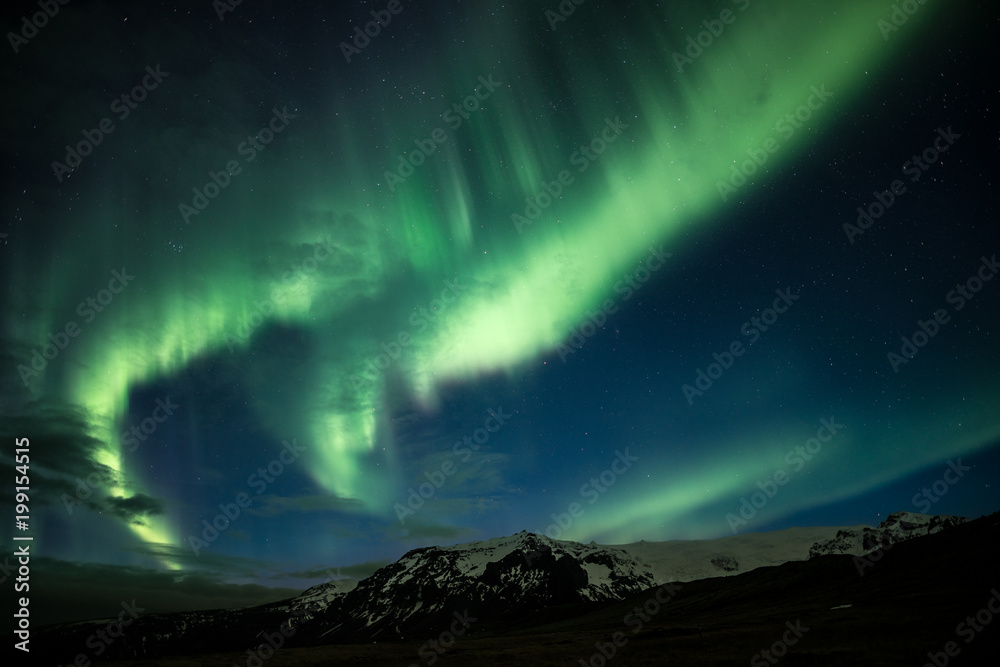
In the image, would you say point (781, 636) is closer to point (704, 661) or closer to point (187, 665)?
point (704, 661)

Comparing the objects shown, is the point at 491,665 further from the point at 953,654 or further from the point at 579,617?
the point at 579,617

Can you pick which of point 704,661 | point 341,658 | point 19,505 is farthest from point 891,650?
point 19,505

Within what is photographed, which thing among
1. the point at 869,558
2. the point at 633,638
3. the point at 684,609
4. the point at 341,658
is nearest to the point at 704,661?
the point at 633,638

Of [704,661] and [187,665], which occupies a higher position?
[187,665]

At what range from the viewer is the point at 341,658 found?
6097 cm

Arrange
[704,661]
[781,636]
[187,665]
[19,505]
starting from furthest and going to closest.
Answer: [187,665] < [781,636] < [19,505] < [704,661]

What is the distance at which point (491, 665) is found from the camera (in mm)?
43344

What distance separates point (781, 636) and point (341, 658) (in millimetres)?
50350

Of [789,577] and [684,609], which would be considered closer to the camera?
[684,609]

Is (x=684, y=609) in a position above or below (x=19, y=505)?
below

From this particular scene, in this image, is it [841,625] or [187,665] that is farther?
[187,665]

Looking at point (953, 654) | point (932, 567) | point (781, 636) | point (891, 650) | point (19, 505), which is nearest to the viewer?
point (953, 654)

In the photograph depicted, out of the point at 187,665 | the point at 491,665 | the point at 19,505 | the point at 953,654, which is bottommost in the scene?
the point at 953,654

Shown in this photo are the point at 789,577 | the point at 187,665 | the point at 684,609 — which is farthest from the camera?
the point at 789,577
